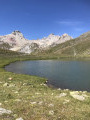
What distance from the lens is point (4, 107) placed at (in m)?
16.0

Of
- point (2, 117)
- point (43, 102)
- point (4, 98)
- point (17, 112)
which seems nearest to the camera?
point (2, 117)

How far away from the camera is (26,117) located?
45.5ft

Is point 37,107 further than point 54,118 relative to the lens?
Yes

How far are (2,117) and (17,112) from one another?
194cm

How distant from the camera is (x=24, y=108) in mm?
16047

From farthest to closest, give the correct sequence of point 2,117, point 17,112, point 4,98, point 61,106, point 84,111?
point 4,98
point 61,106
point 84,111
point 17,112
point 2,117

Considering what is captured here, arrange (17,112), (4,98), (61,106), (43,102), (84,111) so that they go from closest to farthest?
(17,112) → (84,111) → (61,106) → (43,102) → (4,98)

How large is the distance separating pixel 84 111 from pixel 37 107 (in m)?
5.30

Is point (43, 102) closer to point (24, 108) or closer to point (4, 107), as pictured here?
point (24, 108)

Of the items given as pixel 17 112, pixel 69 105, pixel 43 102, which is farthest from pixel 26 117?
pixel 69 105

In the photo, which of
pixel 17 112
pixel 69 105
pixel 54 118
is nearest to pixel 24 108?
pixel 17 112

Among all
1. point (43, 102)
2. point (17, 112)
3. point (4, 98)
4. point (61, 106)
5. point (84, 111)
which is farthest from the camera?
point (4, 98)

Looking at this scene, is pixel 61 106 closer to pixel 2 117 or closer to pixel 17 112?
pixel 17 112

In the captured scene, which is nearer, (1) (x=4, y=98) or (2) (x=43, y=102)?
(2) (x=43, y=102)
